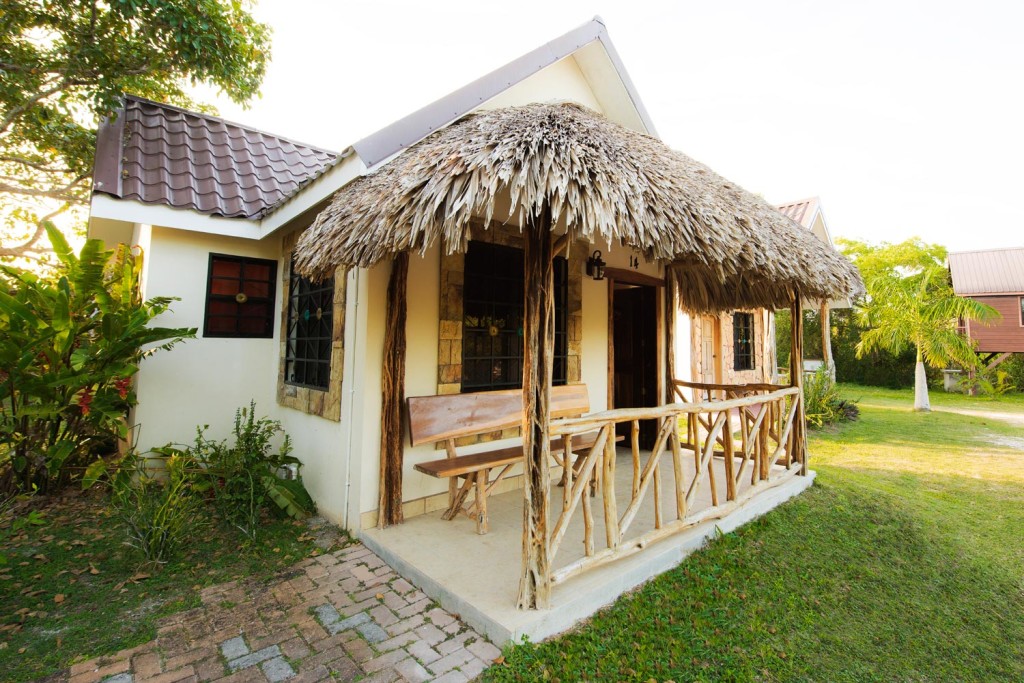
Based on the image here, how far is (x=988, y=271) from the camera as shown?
20.8 metres

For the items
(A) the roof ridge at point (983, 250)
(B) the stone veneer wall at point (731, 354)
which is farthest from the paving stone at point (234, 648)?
(A) the roof ridge at point (983, 250)

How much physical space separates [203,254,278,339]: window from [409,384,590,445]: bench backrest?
9.34ft

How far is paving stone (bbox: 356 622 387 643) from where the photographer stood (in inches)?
102

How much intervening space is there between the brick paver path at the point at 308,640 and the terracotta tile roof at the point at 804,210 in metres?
12.7

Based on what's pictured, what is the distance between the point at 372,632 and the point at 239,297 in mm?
4281

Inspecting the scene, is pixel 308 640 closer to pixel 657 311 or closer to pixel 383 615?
pixel 383 615

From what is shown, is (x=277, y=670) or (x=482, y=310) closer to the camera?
(x=277, y=670)

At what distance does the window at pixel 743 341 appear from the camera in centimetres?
1162

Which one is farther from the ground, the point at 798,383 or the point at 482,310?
the point at 482,310

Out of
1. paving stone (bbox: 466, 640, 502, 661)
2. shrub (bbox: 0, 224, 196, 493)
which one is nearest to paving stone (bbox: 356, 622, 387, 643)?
paving stone (bbox: 466, 640, 502, 661)

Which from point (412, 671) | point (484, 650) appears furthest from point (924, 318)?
point (412, 671)

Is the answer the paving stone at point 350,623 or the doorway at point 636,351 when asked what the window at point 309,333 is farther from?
the doorway at point 636,351

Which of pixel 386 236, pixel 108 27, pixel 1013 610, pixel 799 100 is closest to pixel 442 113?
pixel 386 236

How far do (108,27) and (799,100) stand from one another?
474 inches
